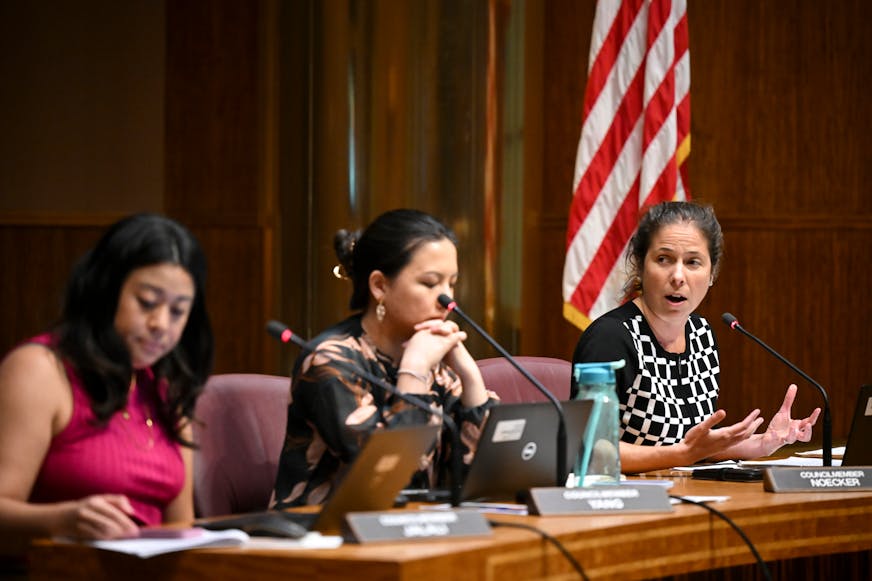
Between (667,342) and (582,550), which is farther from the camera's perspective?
(667,342)

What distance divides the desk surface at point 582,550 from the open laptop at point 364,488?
12 centimetres

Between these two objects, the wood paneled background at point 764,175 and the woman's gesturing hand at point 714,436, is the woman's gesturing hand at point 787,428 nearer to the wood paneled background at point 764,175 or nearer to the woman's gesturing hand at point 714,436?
the woman's gesturing hand at point 714,436

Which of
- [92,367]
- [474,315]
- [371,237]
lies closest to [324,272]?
[474,315]

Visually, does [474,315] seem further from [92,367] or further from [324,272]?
[92,367]

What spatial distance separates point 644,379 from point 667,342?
0.49 feet

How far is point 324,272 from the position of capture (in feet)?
19.8

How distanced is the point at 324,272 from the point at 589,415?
3.31 m

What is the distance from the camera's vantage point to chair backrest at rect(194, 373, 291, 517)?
10.2ft

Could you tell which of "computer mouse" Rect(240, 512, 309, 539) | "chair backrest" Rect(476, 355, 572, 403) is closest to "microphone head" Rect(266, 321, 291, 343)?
"computer mouse" Rect(240, 512, 309, 539)

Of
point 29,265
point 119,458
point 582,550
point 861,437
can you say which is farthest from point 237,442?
point 29,265

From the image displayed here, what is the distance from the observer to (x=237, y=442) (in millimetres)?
3213

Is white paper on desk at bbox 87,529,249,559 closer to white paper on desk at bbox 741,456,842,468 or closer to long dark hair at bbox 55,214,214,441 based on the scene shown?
long dark hair at bbox 55,214,214,441

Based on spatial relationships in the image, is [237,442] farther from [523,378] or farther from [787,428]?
[787,428]

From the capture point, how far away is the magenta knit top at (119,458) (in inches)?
94.3
